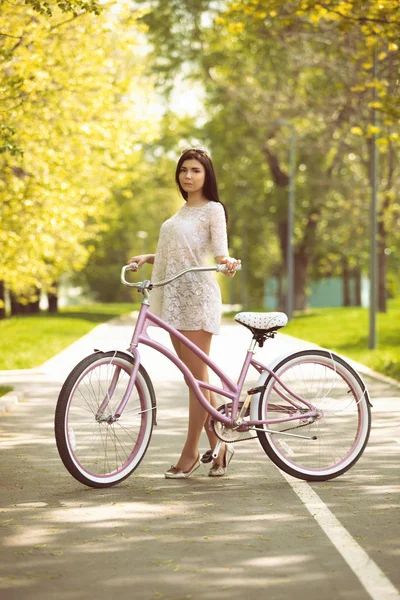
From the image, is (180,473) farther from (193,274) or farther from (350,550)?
(350,550)

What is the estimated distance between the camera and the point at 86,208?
25.5m

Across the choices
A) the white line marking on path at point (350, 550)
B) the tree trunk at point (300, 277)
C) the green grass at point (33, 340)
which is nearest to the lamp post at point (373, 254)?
the green grass at point (33, 340)

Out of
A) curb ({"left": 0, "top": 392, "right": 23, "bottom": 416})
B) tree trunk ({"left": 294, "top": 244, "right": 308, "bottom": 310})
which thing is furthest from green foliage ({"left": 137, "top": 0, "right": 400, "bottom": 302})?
curb ({"left": 0, "top": 392, "right": 23, "bottom": 416})

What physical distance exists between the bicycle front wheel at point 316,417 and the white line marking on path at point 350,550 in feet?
0.75

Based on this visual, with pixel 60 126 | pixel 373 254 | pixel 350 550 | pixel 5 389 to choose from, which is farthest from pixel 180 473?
pixel 373 254

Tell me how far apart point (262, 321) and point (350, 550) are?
2.09m

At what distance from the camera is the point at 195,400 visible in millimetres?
7367

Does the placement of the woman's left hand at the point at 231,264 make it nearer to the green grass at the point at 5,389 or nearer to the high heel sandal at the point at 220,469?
the high heel sandal at the point at 220,469

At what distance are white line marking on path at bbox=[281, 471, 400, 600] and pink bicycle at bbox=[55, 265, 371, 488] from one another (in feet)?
1.15

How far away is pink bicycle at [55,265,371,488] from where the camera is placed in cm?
686

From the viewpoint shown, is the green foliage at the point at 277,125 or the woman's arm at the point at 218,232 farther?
the green foliage at the point at 277,125

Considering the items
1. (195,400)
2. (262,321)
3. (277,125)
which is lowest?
(195,400)

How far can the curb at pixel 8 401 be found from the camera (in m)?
11.5

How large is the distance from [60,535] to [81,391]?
1.23 metres
